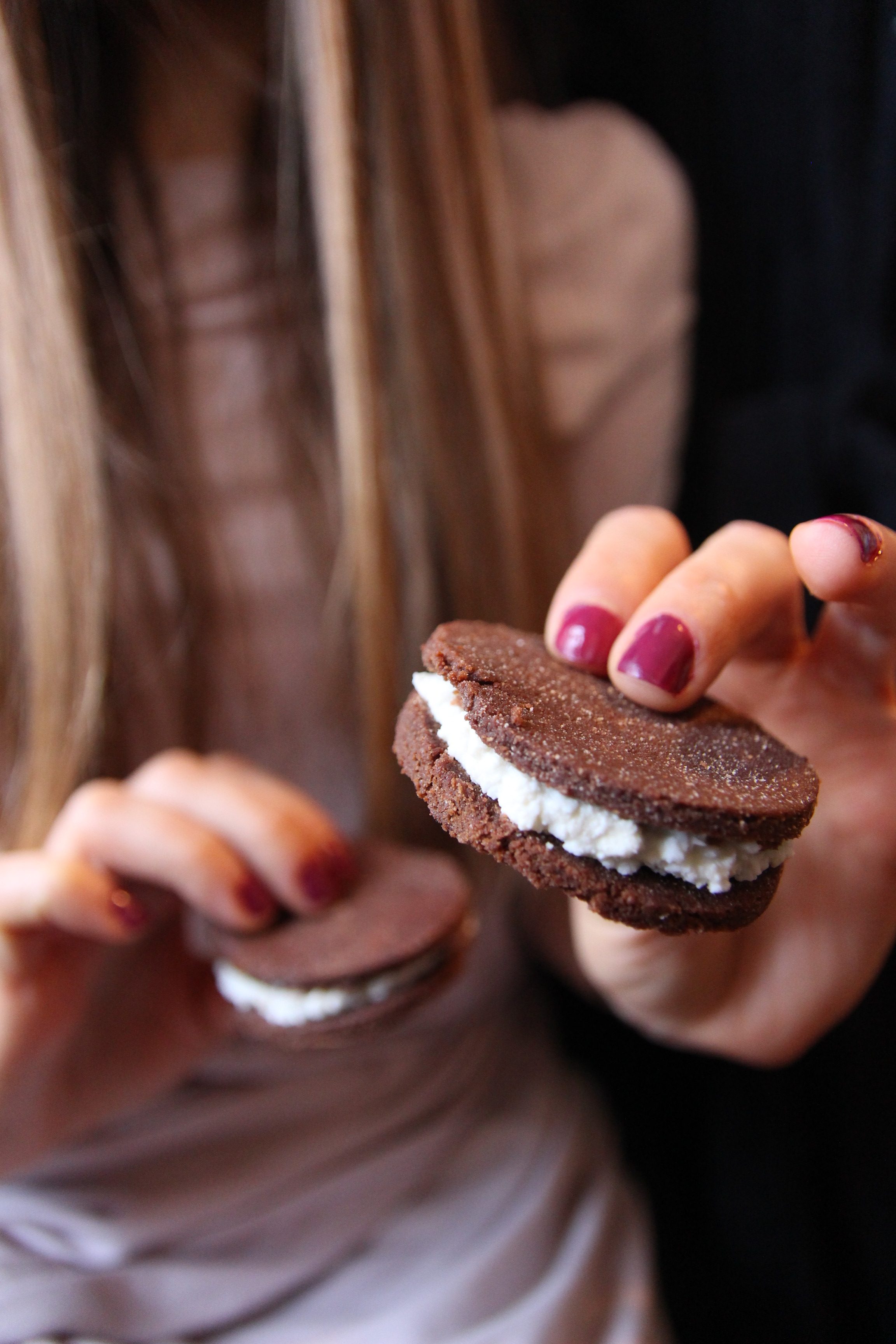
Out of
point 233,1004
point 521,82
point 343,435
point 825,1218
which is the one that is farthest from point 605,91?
point 825,1218

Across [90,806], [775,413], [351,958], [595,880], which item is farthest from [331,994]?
[775,413]

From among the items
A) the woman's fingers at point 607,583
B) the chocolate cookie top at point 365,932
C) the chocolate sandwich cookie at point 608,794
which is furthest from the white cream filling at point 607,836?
the chocolate cookie top at point 365,932

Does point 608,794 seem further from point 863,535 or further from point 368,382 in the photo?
point 368,382

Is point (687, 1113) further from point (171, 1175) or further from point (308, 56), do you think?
point (308, 56)

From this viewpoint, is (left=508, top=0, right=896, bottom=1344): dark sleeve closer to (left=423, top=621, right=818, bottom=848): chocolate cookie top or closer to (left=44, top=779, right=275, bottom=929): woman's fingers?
(left=423, top=621, right=818, bottom=848): chocolate cookie top

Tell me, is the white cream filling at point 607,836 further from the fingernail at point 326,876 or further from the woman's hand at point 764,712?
the fingernail at point 326,876

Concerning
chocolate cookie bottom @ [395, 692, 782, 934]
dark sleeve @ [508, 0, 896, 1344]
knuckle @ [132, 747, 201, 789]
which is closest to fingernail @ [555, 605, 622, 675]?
chocolate cookie bottom @ [395, 692, 782, 934]
